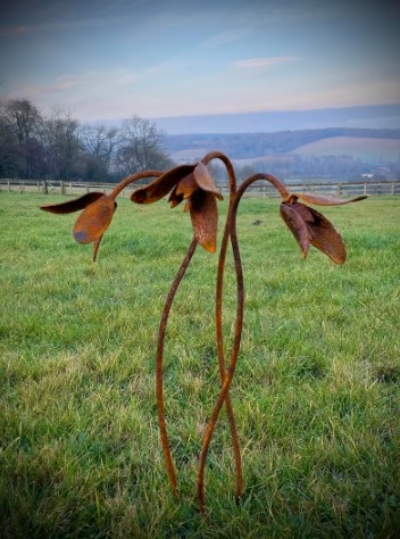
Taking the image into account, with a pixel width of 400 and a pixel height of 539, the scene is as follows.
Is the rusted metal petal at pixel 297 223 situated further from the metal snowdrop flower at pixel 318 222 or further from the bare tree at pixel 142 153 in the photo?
the bare tree at pixel 142 153

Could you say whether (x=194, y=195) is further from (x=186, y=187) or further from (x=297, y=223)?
(x=297, y=223)

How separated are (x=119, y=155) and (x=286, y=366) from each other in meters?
18.3

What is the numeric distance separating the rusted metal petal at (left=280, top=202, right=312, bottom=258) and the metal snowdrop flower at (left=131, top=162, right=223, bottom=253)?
0.16 meters

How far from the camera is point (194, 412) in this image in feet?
7.26

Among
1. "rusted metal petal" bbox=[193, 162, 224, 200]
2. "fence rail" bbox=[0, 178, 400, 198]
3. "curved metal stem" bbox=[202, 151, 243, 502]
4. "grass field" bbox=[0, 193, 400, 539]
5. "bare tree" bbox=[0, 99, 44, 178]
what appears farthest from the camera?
"fence rail" bbox=[0, 178, 400, 198]

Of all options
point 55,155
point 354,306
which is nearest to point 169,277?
point 354,306

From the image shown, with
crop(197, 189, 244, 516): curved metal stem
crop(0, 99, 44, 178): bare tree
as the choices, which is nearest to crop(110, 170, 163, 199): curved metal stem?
crop(197, 189, 244, 516): curved metal stem

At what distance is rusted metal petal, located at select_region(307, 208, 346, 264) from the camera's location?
1.07 metres

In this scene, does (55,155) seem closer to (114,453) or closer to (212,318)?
(212,318)

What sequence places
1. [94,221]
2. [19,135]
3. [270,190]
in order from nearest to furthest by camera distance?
[94,221] → [19,135] → [270,190]

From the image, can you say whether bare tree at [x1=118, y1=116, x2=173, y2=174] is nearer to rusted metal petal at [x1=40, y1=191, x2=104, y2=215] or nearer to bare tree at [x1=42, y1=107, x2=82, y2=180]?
bare tree at [x1=42, y1=107, x2=82, y2=180]

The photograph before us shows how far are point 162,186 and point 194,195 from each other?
8cm

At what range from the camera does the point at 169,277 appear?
524 centimetres

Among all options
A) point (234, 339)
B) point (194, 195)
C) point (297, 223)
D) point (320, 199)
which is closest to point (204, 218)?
point (194, 195)
